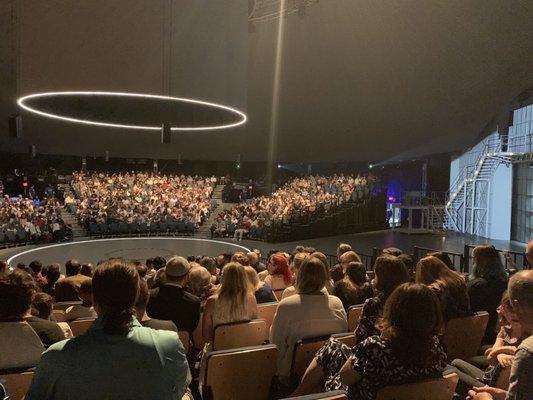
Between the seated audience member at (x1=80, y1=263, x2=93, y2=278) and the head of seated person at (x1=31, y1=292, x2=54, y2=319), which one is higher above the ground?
the head of seated person at (x1=31, y1=292, x2=54, y2=319)

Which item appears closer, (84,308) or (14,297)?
(14,297)

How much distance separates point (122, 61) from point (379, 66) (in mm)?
5988

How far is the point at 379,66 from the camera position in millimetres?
10117

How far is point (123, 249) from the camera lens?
12.1 meters

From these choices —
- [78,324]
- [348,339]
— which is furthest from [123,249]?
[348,339]

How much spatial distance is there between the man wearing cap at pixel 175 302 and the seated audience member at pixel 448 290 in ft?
5.41

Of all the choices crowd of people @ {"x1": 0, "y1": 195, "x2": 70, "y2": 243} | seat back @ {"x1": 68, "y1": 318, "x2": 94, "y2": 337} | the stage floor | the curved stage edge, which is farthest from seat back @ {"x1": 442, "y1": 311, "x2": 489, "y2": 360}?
crowd of people @ {"x1": 0, "y1": 195, "x2": 70, "y2": 243}

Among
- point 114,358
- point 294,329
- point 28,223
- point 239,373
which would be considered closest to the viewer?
point 114,358

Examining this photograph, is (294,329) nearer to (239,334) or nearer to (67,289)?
(239,334)

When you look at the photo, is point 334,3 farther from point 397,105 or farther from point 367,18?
point 397,105

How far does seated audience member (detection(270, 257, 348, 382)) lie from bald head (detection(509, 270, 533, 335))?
42.1 inches

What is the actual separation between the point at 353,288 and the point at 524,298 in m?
1.85

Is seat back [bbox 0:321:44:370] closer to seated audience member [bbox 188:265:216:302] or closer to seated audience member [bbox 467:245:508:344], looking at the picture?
seated audience member [bbox 188:265:216:302]

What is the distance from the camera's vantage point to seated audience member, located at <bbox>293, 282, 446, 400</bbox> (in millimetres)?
1693
